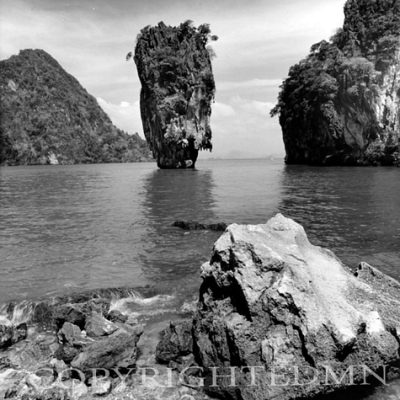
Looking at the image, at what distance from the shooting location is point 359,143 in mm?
59875

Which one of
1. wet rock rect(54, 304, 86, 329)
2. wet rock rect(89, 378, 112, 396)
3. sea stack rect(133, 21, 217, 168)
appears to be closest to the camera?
wet rock rect(89, 378, 112, 396)

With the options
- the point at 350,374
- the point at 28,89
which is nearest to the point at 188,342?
the point at 350,374

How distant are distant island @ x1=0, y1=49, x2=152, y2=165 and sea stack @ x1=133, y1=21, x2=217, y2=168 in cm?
8826

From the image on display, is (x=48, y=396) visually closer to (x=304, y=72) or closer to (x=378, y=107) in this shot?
(x=378, y=107)

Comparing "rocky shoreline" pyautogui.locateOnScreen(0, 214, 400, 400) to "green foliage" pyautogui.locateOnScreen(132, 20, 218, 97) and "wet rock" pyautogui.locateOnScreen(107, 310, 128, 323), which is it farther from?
"green foliage" pyautogui.locateOnScreen(132, 20, 218, 97)

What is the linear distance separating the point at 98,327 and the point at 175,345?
4.49ft

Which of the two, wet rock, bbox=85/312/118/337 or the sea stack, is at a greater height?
the sea stack

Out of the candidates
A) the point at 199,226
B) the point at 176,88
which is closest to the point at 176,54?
the point at 176,88

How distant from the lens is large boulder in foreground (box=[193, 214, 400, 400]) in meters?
4.39

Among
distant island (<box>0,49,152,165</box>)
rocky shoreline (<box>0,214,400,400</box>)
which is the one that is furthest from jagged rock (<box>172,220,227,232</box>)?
distant island (<box>0,49,152,165</box>)

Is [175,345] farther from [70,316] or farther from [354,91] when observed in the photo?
[354,91]

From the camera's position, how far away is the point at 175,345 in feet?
17.6

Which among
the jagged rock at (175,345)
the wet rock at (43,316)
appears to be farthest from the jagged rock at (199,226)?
the jagged rock at (175,345)

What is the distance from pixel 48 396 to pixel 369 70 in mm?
64109
